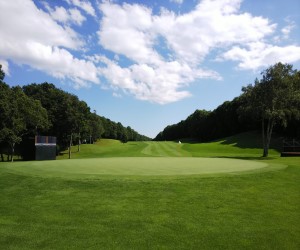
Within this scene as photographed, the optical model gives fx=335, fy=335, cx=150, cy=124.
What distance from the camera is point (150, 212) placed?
9578 millimetres

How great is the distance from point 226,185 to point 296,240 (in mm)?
4724

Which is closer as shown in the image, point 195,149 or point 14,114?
point 14,114

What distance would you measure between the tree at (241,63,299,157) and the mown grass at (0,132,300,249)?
2594 cm

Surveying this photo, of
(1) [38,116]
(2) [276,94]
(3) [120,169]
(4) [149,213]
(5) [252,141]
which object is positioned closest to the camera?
(4) [149,213]

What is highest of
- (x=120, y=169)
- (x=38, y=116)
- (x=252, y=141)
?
(x=38, y=116)

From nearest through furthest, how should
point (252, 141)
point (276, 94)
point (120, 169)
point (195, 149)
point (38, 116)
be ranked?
point (120, 169) < point (276, 94) < point (38, 116) < point (195, 149) < point (252, 141)

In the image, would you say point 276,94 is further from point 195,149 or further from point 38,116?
point 38,116

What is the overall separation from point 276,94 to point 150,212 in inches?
1279

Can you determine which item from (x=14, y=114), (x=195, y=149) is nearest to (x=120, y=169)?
(x=14, y=114)

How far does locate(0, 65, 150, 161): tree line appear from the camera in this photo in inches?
1694

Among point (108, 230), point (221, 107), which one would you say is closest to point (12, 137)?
point (108, 230)

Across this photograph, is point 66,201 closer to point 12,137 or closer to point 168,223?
point 168,223

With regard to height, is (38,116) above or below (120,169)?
above

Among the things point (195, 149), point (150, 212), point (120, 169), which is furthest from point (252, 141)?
point (150, 212)
